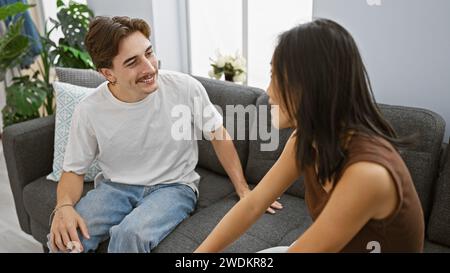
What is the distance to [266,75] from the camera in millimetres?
2525

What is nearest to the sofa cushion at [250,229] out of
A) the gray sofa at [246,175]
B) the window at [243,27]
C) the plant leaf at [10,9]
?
the gray sofa at [246,175]

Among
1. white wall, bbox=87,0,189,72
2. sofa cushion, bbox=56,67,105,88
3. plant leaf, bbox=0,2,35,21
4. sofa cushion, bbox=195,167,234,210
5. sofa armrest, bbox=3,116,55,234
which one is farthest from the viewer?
white wall, bbox=87,0,189,72

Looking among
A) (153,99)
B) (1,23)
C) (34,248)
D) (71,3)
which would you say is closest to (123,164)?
(153,99)

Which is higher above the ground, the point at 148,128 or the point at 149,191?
the point at 148,128

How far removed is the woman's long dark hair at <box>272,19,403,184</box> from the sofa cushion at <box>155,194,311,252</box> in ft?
2.08

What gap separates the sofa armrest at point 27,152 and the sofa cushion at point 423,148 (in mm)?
1514

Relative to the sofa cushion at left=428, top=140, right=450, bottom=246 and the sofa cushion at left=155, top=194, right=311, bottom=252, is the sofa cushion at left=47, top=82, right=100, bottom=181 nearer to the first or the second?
the sofa cushion at left=155, top=194, right=311, bottom=252

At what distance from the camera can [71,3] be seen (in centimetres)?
282

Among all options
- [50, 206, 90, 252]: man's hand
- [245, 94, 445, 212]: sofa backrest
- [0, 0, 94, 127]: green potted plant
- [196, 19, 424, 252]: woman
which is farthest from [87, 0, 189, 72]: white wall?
[196, 19, 424, 252]: woman

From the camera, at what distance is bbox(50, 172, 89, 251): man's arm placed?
144cm

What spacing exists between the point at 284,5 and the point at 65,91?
1.21 m

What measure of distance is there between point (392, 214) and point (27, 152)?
1.62 m

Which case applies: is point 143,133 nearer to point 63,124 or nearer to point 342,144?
point 63,124
